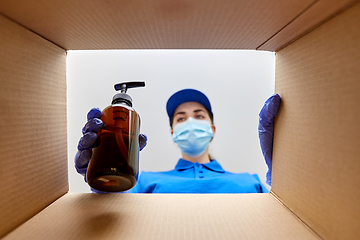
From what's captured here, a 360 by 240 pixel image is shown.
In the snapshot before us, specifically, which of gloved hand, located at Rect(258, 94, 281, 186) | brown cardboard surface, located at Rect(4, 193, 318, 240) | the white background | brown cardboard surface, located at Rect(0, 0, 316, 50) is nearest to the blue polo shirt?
the white background

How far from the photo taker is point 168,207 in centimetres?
53

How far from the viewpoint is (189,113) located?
1.58 m

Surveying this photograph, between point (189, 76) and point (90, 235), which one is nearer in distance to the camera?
point (90, 235)

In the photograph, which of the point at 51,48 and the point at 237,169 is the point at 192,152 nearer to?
the point at 237,169

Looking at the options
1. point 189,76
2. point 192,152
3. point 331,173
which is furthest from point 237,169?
point 331,173

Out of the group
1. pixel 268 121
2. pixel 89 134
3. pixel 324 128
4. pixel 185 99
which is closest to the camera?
pixel 324 128

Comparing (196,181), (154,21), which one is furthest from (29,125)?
(196,181)

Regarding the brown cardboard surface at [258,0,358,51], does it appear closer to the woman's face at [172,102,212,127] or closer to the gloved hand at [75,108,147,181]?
the gloved hand at [75,108,147,181]

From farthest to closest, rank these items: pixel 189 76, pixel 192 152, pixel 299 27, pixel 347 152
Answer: pixel 189 76, pixel 192 152, pixel 299 27, pixel 347 152

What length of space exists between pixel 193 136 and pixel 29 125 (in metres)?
1.11

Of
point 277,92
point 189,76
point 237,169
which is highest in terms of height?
point 189,76

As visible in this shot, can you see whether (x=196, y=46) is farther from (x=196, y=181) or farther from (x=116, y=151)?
(x=196, y=181)

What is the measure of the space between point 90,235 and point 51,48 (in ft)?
1.45

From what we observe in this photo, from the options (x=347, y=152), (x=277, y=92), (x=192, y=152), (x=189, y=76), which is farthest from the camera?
(x=189, y=76)
